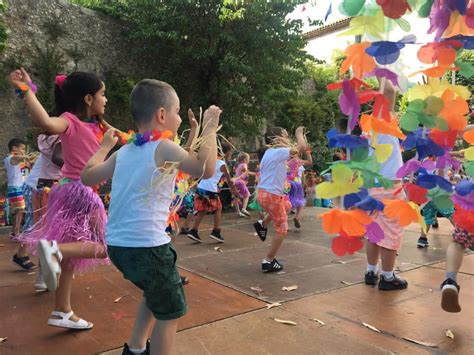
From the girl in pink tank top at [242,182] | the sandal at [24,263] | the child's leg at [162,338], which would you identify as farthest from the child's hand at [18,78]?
the girl in pink tank top at [242,182]

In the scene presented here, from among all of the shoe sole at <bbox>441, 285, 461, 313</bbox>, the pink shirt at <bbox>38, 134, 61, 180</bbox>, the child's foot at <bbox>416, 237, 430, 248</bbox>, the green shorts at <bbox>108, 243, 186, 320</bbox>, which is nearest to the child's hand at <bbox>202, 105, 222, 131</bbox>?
the green shorts at <bbox>108, 243, 186, 320</bbox>

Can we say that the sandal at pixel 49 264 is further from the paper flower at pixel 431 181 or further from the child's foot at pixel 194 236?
the child's foot at pixel 194 236

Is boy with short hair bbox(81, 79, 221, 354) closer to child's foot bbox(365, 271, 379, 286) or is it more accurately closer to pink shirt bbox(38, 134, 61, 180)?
pink shirt bbox(38, 134, 61, 180)

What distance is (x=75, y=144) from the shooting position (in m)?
3.10

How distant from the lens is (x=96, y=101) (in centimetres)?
316

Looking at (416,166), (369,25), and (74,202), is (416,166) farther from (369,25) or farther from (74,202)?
(74,202)

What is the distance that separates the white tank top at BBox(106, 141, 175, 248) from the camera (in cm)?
216

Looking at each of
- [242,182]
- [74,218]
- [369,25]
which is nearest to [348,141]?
[369,25]

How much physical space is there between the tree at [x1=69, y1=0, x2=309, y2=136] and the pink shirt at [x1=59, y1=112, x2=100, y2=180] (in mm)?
7803

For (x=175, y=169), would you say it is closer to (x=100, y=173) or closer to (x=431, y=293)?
(x=100, y=173)

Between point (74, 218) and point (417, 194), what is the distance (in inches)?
87.9

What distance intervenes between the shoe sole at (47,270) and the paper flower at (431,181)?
1910mm

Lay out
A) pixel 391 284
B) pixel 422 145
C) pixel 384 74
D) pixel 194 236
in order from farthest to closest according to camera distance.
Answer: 1. pixel 194 236
2. pixel 391 284
3. pixel 422 145
4. pixel 384 74

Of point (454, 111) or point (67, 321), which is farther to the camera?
point (67, 321)
